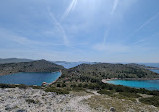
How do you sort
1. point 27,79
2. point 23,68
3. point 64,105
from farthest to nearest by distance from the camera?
point 23,68
point 27,79
point 64,105

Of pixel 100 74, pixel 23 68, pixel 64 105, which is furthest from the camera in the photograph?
pixel 23 68

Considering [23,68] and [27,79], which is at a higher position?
[23,68]

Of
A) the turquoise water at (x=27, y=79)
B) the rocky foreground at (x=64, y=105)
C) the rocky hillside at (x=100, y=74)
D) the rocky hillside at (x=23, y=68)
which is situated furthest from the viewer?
the rocky hillside at (x=23, y=68)

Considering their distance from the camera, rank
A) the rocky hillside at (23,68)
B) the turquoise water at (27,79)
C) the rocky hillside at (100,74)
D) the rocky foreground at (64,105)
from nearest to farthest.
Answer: the rocky foreground at (64,105)
the rocky hillside at (100,74)
the turquoise water at (27,79)
the rocky hillside at (23,68)

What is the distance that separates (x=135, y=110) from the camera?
39.1 ft

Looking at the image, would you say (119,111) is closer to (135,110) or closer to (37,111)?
(135,110)

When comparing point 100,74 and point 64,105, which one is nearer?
point 64,105

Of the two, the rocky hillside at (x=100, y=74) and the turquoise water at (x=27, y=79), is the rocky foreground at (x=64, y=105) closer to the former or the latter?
the rocky hillside at (x=100, y=74)

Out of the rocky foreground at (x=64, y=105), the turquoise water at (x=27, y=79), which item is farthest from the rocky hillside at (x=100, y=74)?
the rocky foreground at (x=64, y=105)

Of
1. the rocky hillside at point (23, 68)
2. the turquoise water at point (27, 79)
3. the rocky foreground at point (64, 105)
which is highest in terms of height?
the rocky foreground at point (64, 105)

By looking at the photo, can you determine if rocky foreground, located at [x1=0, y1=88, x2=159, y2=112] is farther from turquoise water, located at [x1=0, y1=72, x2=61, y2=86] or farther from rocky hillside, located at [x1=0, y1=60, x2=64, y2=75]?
rocky hillside, located at [x1=0, y1=60, x2=64, y2=75]

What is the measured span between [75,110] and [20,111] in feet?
21.2

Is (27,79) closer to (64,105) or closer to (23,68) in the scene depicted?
(64,105)

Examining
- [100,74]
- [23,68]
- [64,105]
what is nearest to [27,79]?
[100,74]
